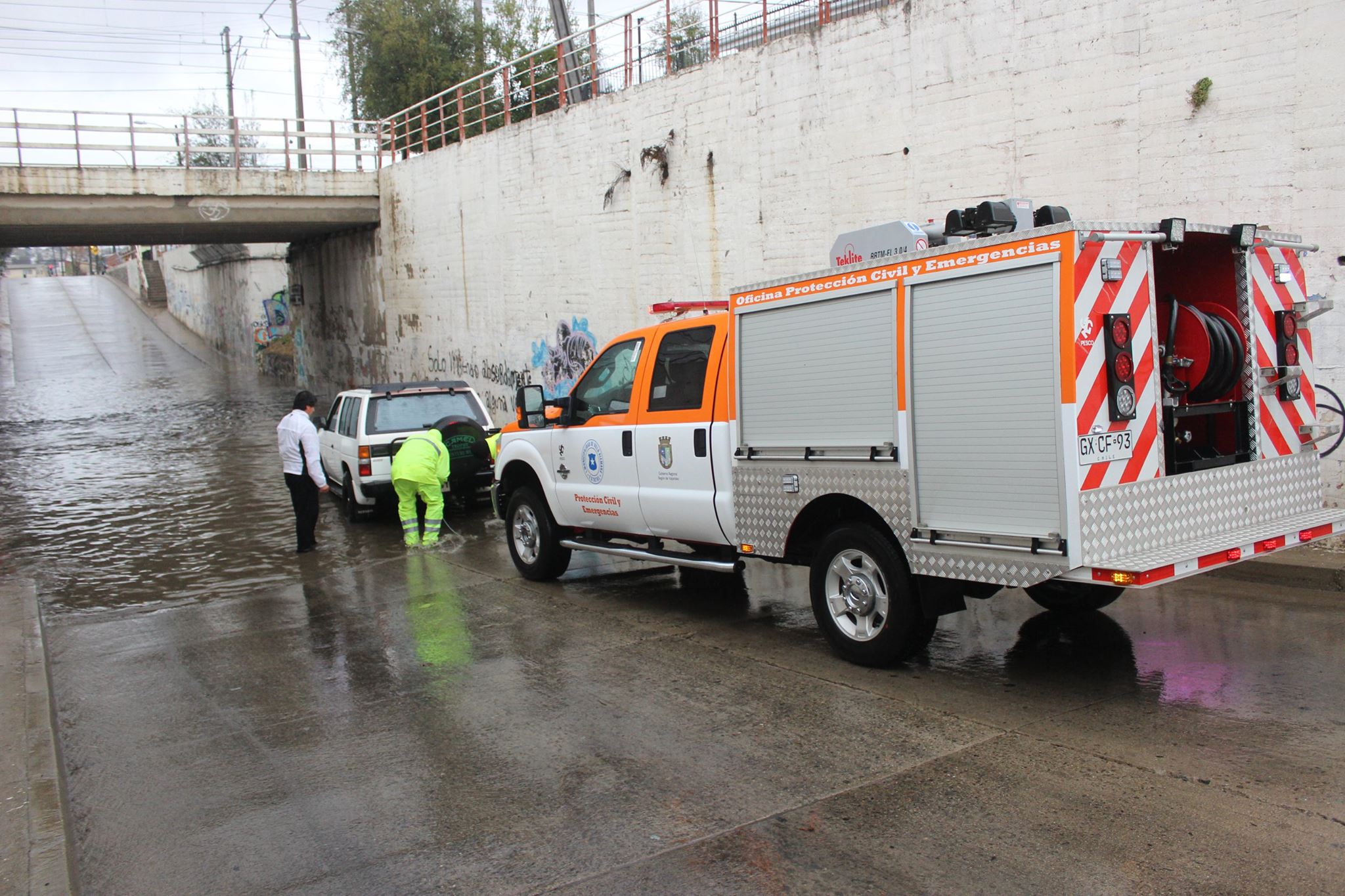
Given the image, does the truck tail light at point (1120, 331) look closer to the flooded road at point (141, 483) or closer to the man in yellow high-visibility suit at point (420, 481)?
the flooded road at point (141, 483)

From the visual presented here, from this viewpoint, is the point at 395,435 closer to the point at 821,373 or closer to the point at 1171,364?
the point at 821,373

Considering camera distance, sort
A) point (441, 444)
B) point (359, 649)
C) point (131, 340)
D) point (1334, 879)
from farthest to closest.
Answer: point (131, 340)
point (441, 444)
point (359, 649)
point (1334, 879)

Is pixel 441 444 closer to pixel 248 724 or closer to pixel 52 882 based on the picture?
pixel 248 724

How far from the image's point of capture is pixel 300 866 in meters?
4.08

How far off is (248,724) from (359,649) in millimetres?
1482

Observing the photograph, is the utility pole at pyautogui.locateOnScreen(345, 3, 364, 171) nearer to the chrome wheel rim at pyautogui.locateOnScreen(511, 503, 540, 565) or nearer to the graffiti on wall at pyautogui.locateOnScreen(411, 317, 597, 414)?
the graffiti on wall at pyautogui.locateOnScreen(411, 317, 597, 414)

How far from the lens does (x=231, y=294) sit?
4366 cm

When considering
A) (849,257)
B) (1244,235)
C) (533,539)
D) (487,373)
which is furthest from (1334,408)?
(487,373)

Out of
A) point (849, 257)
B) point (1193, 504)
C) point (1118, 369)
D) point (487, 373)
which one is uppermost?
point (849, 257)

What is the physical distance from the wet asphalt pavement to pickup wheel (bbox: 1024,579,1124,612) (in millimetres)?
131

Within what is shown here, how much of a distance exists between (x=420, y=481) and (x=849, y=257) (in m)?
6.20

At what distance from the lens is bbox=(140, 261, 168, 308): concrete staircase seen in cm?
5978

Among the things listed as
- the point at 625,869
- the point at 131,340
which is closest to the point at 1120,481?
the point at 625,869

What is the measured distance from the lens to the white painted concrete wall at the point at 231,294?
39.9m
